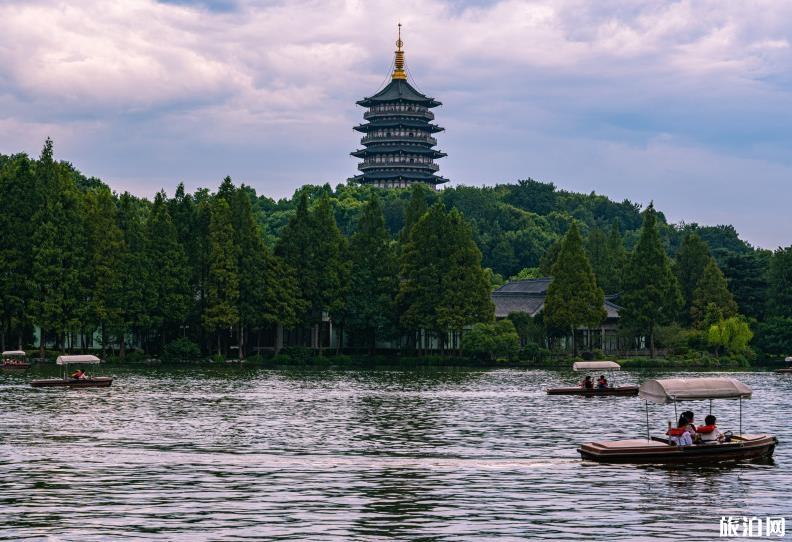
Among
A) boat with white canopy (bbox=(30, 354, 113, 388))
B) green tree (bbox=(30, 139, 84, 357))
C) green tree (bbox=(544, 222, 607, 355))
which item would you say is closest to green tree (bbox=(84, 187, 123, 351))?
green tree (bbox=(30, 139, 84, 357))

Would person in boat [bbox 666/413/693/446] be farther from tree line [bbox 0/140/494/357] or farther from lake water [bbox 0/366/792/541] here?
tree line [bbox 0/140/494/357]

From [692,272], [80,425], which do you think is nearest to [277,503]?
[80,425]

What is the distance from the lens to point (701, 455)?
37.9 meters

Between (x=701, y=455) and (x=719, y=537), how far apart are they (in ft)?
38.1

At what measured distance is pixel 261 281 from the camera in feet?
379

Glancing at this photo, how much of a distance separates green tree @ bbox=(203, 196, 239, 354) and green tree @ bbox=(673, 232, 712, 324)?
48.3 metres

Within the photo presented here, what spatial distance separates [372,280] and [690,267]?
36.6 metres

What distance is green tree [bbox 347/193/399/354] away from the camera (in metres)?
119

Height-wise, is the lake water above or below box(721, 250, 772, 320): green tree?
below

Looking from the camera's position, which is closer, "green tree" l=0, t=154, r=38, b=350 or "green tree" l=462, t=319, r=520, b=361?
"green tree" l=0, t=154, r=38, b=350

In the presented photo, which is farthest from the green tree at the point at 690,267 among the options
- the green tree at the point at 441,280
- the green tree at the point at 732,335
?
the green tree at the point at 441,280

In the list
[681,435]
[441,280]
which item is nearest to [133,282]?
[441,280]

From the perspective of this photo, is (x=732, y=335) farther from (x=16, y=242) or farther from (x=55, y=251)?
(x=16, y=242)

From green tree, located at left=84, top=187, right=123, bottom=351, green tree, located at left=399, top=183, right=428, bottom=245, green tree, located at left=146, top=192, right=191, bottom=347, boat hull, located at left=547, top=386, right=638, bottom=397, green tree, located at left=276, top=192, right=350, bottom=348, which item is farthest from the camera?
green tree, located at left=399, top=183, right=428, bottom=245
